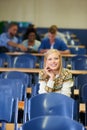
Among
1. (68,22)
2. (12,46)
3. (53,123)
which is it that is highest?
(68,22)

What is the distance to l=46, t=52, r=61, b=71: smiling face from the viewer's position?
4215 mm

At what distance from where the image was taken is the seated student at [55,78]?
13.7 feet

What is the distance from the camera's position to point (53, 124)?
Result: 2445mm

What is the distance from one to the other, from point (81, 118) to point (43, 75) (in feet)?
2.46

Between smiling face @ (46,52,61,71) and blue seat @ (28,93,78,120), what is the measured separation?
2.74 ft

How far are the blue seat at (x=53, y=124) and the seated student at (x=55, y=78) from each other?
1682 mm

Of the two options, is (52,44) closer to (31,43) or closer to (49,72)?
(31,43)

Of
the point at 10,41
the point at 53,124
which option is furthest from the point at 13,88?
the point at 10,41

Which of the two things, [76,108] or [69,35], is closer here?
[76,108]

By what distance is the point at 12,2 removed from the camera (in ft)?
44.2

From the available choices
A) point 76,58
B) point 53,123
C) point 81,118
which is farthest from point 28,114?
point 76,58

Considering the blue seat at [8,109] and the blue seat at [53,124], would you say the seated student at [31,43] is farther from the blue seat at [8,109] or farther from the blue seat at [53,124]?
the blue seat at [53,124]

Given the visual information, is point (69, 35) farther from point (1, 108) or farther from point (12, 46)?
point (1, 108)

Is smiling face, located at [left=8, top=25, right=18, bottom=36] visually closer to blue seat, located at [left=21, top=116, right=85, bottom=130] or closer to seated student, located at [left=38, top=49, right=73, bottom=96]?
seated student, located at [left=38, top=49, right=73, bottom=96]
